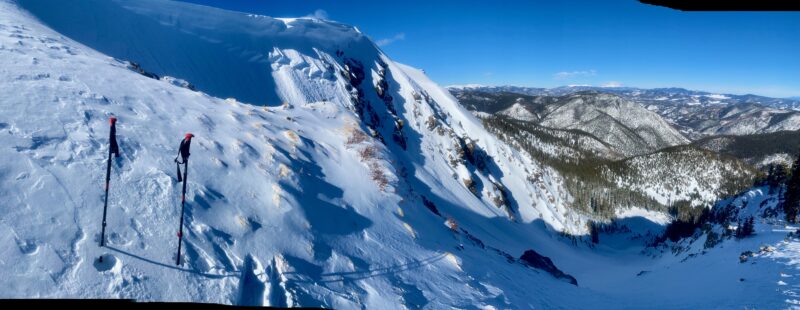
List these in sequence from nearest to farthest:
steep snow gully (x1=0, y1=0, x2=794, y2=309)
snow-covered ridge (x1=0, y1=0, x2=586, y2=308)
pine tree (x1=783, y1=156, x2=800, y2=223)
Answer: snow-covered ridge (x1=0, y1=0, x2=586, y2=308), steep snow gully (x1=0, y1=0, x2=794, y2=309), pine tree (x1=783, y1=156, x2=800, y2=223)

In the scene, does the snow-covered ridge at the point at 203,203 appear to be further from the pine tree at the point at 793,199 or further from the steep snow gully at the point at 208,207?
the pine tree at the point at 793,199

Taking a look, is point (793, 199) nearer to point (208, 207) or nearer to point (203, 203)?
point (208, 207)

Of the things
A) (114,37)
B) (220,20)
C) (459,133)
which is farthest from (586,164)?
(114,37)

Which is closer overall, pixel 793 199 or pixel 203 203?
pixel 203 203

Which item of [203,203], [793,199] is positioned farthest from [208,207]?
[793,199]

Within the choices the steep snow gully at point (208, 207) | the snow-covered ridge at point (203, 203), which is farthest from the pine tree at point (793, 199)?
the snow-covered ridge at point (203, 203)

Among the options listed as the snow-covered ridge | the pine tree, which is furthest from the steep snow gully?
the pine tree

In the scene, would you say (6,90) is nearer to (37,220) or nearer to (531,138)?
(37,220)

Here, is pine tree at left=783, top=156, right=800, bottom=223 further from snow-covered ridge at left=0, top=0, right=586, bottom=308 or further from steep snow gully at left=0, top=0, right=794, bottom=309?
snow-covered ridge at left=0, top=0, right=586, bottom=308

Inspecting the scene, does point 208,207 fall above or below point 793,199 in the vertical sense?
above

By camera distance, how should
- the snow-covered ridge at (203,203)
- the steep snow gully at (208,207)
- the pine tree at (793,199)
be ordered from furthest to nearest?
1. the pine tree at (793,199)
2. the steep snow gully at (208,207)
3. the snow-covered ridge at (203,203)

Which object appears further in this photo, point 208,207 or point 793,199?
point 793,199

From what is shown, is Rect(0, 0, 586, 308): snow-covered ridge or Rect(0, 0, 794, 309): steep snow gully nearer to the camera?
Rect(0, 0, 586, 308): snow-covered ridge
